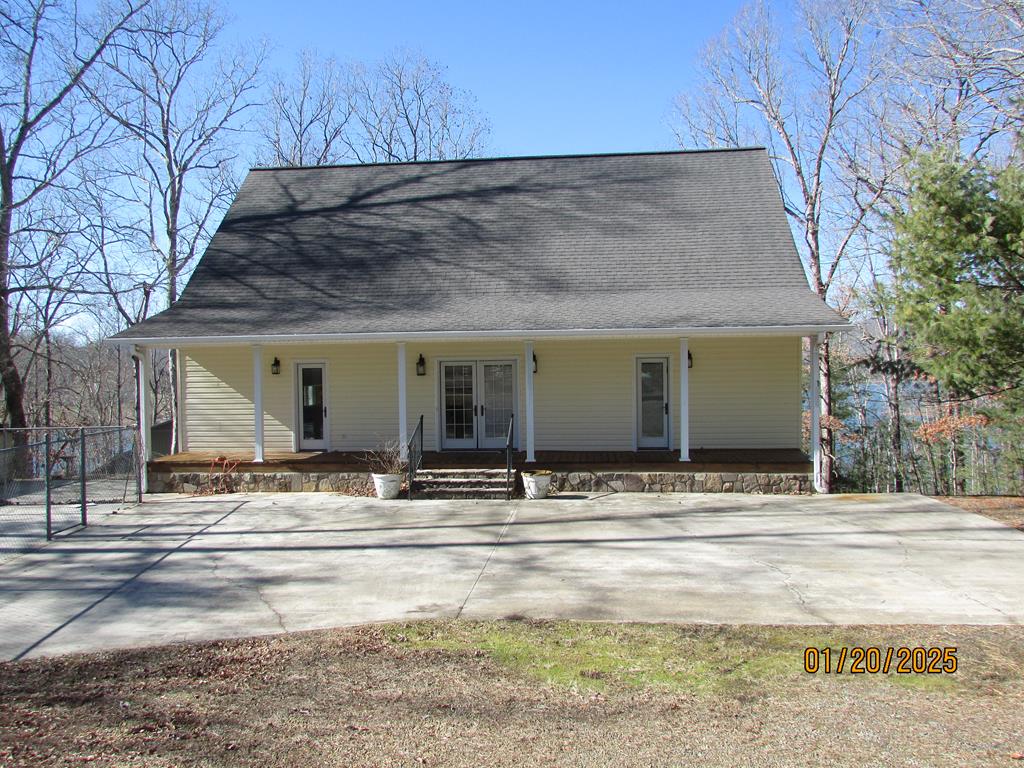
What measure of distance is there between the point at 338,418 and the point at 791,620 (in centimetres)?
1060

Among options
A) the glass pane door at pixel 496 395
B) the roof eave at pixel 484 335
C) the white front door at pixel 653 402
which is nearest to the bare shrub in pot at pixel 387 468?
the glass pane door at pixel 496 395

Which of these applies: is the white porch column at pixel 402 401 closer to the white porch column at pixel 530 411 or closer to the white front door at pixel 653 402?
the white porch column at pixel 530 411

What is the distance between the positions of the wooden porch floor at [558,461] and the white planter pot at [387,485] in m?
0.73

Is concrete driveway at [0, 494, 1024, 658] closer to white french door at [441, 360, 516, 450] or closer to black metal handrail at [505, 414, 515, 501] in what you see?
black metal handrail at [505, 414, 515, 501]

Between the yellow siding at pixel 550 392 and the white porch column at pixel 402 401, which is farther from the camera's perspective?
the yellow siding at pixel 550 392

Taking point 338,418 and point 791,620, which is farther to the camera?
point 338,418

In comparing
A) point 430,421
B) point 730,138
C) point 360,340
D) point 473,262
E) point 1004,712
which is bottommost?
point 1004,712

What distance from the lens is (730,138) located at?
2886 centimetres

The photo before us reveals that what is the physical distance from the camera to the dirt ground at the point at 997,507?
424 inches

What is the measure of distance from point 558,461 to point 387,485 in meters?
2.96

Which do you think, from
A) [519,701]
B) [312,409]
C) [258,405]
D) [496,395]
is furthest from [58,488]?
[519,701]

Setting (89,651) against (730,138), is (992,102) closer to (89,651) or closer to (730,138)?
(730,138)

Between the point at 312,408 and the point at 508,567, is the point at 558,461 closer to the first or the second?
the point at 508,567

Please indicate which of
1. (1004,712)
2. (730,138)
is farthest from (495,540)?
(730,138)
